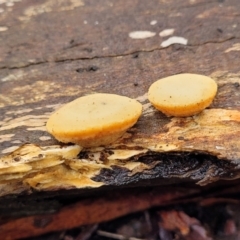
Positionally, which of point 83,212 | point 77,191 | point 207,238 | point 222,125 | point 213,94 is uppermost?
point 213,94

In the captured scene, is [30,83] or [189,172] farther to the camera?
[30,83]

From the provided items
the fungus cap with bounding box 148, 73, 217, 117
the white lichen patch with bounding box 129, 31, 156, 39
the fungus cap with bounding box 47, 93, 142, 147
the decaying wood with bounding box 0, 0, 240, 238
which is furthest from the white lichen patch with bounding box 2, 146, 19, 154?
the white lichen patch with bounding box 129, 31, 156, 39

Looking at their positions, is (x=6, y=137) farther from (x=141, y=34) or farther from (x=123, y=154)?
(x=141, y=34)

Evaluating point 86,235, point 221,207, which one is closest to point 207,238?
point 221,207

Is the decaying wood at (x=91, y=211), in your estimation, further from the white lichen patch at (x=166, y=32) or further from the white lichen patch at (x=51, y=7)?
the white lichen patch at (x=51, y=7)

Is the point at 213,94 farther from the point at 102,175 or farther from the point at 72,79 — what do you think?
the point at 72,79

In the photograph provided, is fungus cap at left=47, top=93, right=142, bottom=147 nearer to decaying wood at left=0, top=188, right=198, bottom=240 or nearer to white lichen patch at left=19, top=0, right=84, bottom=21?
decaying wood at left=0, top=188, right=198, bottom=240
